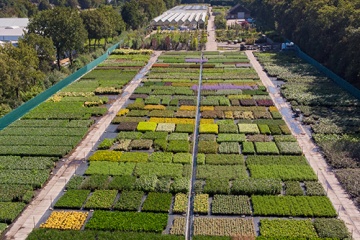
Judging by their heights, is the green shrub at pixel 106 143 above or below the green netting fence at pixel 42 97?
below

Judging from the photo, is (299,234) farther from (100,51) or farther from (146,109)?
(100,51)

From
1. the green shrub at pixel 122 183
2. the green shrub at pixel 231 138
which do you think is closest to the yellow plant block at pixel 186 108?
the green shrub at pixel 231 138

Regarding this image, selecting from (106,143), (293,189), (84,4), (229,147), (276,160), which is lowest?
(293,189)

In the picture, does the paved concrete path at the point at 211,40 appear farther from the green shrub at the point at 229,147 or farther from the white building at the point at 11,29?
the green shrub at the point at 229,147

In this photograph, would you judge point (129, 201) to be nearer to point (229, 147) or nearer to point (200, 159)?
point (200, 159)

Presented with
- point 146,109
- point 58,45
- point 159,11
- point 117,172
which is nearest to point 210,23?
point 159,11

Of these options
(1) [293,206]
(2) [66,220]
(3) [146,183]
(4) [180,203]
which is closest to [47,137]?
(3) [146,183]
